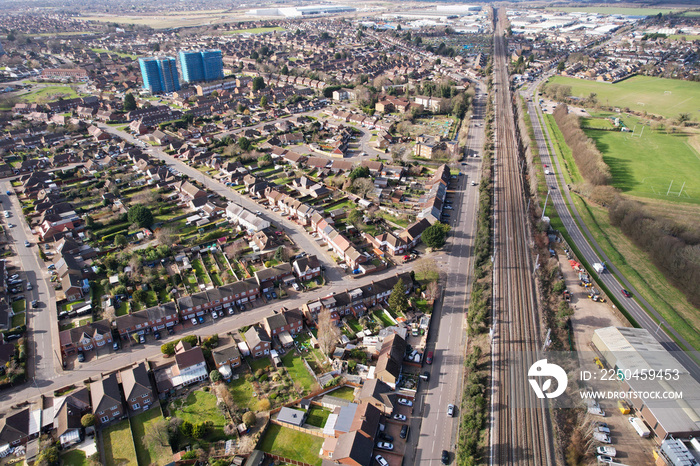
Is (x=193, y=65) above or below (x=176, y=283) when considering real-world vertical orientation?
above

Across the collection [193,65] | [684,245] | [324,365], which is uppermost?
[193,65]

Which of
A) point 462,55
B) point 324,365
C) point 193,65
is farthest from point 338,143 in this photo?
point 462,55

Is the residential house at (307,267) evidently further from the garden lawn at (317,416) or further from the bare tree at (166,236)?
the bare tree at (166,236)

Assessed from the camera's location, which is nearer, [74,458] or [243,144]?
[74,458]

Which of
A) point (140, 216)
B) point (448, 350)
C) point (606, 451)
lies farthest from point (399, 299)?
point (140, 216)

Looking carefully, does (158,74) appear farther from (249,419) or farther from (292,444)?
(292,444)

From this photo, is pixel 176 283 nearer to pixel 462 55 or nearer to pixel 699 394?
pixel 699 394
